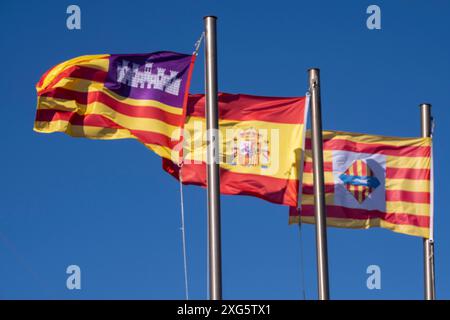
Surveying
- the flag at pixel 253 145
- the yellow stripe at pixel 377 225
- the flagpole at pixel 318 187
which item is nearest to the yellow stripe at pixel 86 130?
the flag at pixel 253 145

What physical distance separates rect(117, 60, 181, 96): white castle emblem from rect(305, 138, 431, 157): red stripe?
5.41m

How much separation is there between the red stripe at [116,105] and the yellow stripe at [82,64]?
0.25 m

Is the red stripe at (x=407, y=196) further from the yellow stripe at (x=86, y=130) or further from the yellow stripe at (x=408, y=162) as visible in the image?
the yellow stripe at (x=86, y=130)

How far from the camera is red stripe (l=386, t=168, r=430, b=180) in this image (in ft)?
78.7

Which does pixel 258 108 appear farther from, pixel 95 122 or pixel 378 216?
pixel 378 216

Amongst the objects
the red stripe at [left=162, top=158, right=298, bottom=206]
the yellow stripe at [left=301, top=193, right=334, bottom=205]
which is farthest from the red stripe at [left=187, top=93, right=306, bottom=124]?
the yellow stripe at [left=301, top=193, right=334, bottom=205]

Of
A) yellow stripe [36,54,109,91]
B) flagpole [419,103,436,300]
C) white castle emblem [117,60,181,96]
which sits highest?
yellow stripe [36,54,109,91]

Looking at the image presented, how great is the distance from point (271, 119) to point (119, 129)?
138 inches

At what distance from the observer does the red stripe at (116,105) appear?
1947cm

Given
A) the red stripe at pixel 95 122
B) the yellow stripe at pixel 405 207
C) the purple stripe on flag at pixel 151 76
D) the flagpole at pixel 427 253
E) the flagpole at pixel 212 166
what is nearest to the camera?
the flagpole at pixel 212 166

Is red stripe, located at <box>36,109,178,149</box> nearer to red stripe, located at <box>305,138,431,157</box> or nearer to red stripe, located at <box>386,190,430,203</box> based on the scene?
red stripe, located at <box>305,138,431,157</box>

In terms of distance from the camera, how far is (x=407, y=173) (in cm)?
2408
